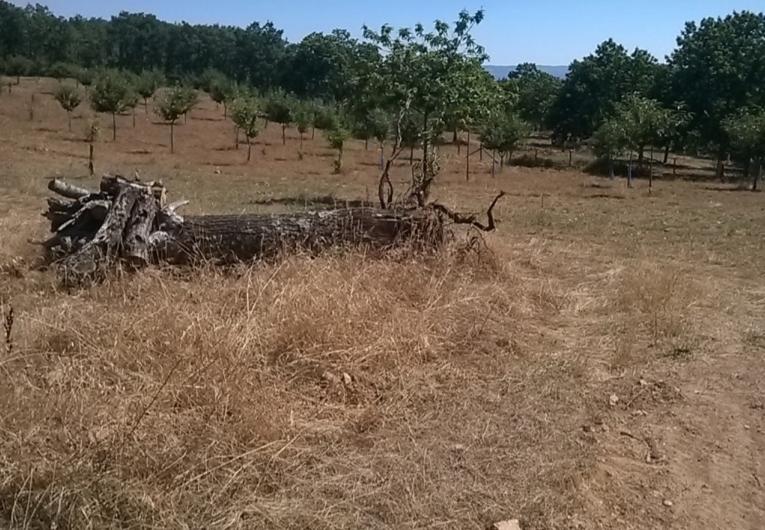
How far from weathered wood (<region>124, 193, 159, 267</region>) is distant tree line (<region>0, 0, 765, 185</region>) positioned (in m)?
4.32

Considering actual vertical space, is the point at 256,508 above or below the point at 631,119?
below

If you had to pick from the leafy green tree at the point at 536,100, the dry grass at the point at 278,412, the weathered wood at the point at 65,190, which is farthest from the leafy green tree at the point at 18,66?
the dry grass at the point at 278,412

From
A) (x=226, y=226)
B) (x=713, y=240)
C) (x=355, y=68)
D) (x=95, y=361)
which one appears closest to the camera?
(x=95, y=361)

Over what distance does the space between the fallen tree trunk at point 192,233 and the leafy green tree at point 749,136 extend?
67.7 ft

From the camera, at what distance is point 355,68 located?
575 inches

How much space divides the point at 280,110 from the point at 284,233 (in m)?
32.2

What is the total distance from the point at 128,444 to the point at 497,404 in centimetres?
191

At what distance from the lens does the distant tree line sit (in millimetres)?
14250

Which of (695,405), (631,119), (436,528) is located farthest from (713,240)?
(631,119)

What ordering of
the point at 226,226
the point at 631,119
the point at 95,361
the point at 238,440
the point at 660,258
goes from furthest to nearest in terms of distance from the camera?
the point at 631,119
the point at 660,258
the point at 226,226
the point at 95,361
the point at 238,440

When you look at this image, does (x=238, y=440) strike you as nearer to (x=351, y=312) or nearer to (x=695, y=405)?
(x=351, y=312)

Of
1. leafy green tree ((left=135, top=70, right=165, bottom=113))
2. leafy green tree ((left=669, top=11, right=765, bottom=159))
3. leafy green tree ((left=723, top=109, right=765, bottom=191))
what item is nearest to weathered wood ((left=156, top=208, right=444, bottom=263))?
leafy green tree ((left=723, top=109, right=765, bottom=191))

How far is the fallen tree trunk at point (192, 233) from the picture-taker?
596cm

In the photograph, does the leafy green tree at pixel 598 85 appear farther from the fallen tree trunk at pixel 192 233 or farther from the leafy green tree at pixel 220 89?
the fallen tree trunk at pixel 192 233
